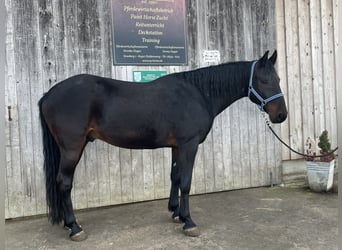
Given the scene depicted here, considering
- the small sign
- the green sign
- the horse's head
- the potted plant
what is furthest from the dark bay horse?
the potted plant

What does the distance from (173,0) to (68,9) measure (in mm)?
1163

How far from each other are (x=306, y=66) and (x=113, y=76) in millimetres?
2638

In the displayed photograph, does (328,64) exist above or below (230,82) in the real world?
above

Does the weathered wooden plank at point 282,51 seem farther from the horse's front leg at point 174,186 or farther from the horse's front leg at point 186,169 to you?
the horse's front leg at point 186,169

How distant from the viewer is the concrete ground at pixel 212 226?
2.41 meters

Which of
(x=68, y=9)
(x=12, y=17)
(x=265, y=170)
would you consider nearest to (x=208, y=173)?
(x=265, y=170)

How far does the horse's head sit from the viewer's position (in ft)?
8.63

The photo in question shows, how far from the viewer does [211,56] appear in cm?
377

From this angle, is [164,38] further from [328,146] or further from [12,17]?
[328,146]

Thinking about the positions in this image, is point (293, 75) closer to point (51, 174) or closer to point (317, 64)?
point (317, 64)

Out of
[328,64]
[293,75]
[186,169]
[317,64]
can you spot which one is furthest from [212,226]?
[328,64]

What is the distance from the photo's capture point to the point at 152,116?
101 inches

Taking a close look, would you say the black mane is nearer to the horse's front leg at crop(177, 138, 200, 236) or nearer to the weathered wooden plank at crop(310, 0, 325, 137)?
the horse's front leg at crop(177, 138, 200, 236)

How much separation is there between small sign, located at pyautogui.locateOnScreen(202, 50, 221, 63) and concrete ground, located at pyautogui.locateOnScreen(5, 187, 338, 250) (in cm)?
163
